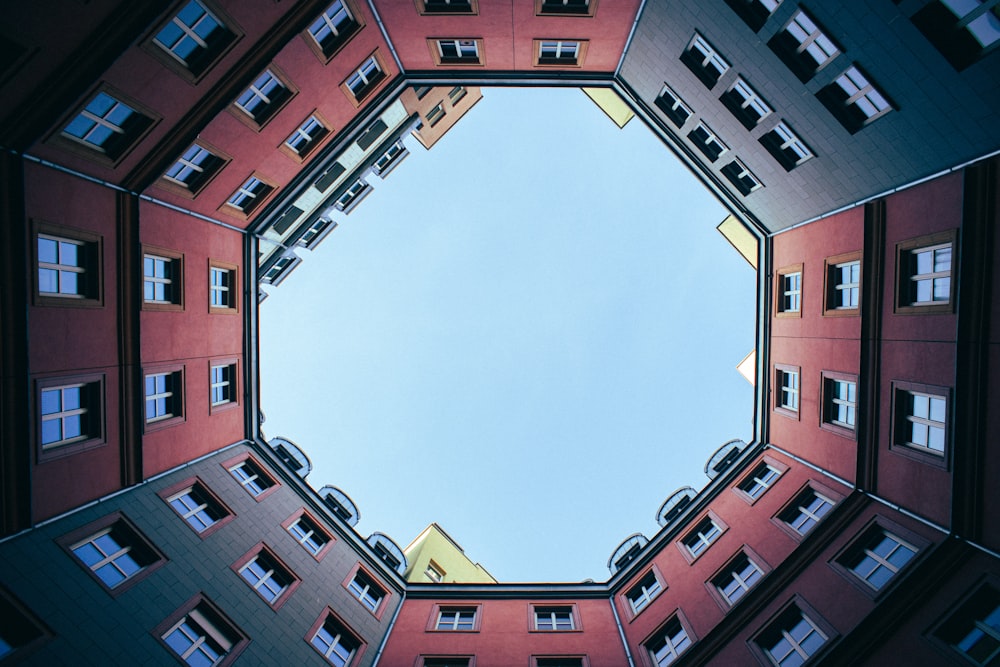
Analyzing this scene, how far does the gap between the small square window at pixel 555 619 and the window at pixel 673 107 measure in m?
26.1

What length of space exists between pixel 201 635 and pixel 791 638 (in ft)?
64.7

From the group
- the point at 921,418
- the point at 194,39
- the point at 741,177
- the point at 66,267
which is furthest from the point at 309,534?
the point at 741,177

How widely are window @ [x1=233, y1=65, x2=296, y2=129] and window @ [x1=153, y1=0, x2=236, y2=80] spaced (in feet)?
6.42

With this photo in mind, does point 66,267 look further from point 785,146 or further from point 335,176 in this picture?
point 785,146

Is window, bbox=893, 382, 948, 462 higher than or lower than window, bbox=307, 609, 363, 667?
higher

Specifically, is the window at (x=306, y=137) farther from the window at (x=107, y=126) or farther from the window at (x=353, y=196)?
the window at (x=353, y=196)

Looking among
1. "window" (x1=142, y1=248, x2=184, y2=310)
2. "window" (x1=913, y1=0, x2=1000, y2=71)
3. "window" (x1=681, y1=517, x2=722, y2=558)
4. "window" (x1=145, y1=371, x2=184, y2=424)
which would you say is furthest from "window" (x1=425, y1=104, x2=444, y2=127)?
"window" (x1=681, y1=517, x2=722, y2=558)

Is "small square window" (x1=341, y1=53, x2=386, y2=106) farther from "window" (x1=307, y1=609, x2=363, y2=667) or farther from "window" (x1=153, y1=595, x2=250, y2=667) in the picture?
"window" (x1=307, y1=609, x2=363, y2=667)

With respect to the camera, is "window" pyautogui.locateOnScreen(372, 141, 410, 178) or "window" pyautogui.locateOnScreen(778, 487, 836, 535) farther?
"window" pyautogui.locateOnScreen(372, 141, 410, 178)

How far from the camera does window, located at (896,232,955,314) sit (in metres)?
14.8

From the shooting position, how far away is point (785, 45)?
1716 centimetres

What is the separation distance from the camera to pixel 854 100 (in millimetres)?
16672

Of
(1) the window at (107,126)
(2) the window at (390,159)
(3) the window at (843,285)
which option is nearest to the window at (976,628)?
(3) the window at (843,285)

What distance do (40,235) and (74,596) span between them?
988 cm
